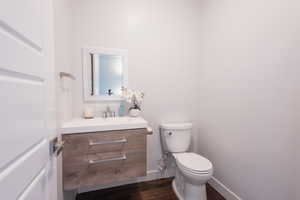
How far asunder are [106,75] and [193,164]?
4.52ft

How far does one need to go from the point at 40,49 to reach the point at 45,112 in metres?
0.29

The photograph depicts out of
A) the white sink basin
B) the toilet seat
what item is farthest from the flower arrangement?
the toilet seat

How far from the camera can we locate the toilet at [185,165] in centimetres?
142

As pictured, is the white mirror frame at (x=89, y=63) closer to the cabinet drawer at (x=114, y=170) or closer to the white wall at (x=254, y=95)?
the cabinet drawer at (x=114, y=170)

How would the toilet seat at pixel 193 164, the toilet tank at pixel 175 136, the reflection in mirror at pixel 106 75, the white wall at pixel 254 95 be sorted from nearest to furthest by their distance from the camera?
1. the white wall at pixel 254 95
2. the toilet seat at pixel 193 164
3. the reflection in mirror at pixel 106 75
4. the toilet tank at pixel 175 136

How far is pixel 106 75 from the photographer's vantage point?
177cm

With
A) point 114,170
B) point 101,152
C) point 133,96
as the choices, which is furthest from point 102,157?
point 133,96

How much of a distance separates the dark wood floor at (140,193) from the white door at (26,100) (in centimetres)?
106

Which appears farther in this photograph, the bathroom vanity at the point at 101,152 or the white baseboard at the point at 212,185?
the white baseboard at the point at 212,185

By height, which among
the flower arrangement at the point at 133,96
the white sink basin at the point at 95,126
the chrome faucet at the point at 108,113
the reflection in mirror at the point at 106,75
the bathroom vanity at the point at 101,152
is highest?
the reflection in mirror at the point at 106,75

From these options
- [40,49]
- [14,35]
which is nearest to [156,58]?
[40,49]

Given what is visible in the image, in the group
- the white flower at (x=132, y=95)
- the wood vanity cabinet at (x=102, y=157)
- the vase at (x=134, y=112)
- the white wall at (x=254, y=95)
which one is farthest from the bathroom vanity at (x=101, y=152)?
the white wall at (x=254, y=95)

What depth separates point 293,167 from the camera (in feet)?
3.61

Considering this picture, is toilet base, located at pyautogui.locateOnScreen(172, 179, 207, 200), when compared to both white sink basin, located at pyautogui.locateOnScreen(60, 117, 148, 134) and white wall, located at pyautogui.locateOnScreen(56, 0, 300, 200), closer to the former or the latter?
white wall, located at pyautogui.locateOnScreen(56, 0, 300, 200)
